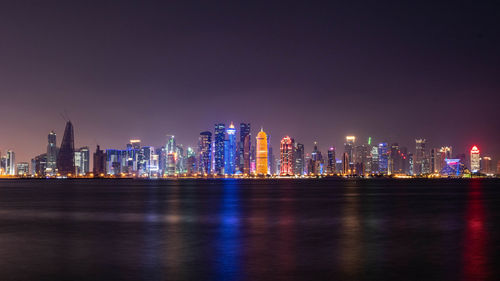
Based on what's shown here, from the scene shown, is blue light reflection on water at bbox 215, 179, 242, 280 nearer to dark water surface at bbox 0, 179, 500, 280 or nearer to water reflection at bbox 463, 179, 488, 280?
dark water surface at bbox 0, 179, 500, 280

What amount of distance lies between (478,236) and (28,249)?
2691cm

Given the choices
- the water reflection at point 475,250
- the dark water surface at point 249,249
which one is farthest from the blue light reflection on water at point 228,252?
the water reflection at point 475,250

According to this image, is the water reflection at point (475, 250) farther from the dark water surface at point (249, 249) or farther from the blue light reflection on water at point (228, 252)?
the blue light reflection on water at point (228, 252)

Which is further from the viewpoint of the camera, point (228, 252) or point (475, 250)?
point (475, 250)

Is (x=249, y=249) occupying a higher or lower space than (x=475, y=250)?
higher

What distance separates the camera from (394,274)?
19266 millimetres

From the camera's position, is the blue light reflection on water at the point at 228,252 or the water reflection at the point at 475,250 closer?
the blue light reflection on water at the point at 228,252

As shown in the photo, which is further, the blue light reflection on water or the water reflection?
the water reflection

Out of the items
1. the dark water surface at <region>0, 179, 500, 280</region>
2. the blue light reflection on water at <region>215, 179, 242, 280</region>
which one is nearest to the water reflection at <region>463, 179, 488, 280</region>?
the dark water surface at <region>0, 179, 500, 280</region>

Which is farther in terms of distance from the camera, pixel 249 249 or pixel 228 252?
pixel 249 249

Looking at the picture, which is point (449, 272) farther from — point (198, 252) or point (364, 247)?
point (198, 252)

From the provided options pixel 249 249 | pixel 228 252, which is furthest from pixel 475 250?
pixel 228 252

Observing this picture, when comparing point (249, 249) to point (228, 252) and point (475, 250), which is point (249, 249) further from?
point (475, 250)

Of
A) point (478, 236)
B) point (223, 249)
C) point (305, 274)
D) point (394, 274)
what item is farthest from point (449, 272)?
point (478, 236)
